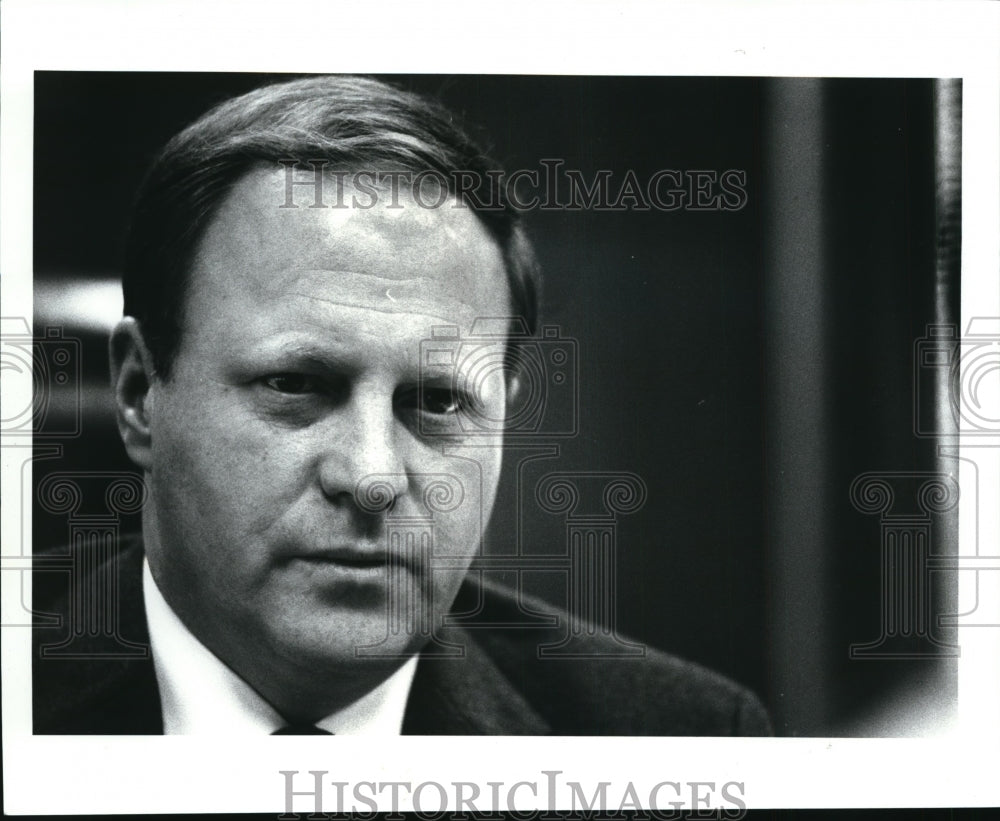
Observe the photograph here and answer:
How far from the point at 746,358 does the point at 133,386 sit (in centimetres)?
130

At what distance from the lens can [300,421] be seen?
2.12 meters

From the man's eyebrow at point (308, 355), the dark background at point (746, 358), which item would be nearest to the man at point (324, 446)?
the man's eyebrow at point (308, 355)

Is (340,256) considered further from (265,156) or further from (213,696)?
(213,696)

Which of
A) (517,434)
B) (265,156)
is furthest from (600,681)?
(265,156)

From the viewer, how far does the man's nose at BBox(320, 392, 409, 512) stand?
6.97 feet

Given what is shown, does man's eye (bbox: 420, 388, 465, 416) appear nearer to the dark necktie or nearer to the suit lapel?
A: the suit lapel

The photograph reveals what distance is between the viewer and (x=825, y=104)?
228cm

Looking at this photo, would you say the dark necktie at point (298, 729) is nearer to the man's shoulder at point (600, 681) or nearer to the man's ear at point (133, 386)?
the man's shoulder at point (600, 681)

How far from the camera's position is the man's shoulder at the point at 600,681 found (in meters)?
2.25

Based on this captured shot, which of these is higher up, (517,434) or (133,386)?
(133,386)

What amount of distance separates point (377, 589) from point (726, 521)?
755mm

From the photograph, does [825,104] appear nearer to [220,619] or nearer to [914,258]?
[914,258]

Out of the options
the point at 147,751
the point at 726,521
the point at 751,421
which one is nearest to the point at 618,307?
the point at 751,421

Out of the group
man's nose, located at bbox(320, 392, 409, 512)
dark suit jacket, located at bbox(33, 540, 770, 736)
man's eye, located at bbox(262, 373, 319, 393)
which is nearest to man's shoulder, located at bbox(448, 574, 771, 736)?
dark suit jacket, located at bbox(33, 540, 770, 736)
